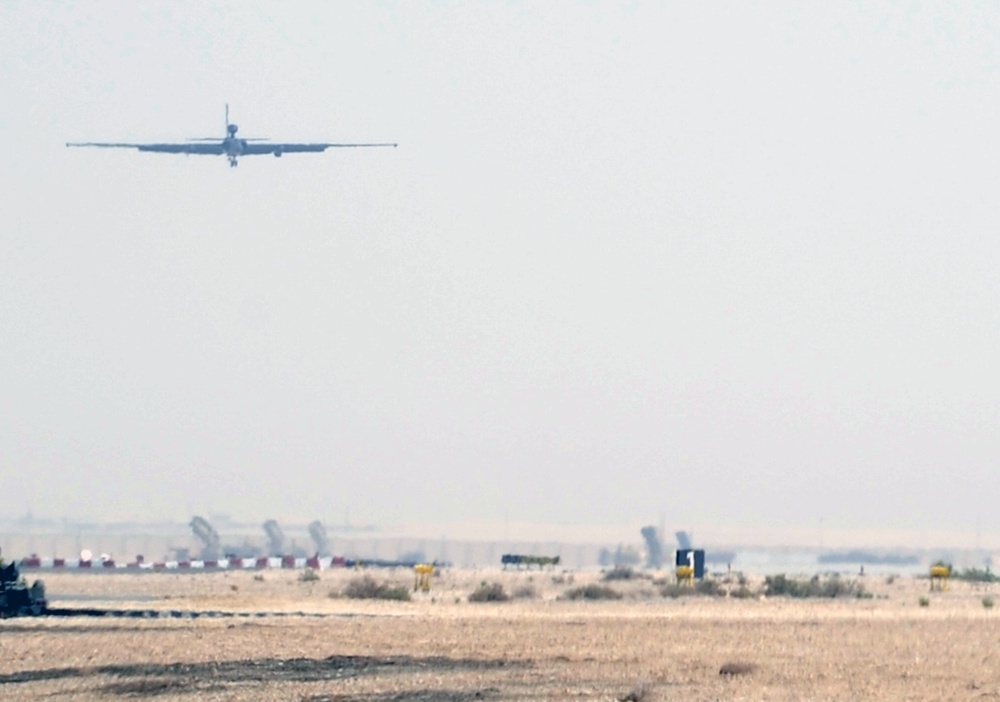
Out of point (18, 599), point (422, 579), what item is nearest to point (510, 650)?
point (18, 599)

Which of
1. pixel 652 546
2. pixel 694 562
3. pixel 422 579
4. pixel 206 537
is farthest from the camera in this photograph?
pixel 652 546

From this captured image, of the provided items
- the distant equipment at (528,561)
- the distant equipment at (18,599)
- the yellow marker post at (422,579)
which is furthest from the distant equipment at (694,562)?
the distant equipment at (18,599)

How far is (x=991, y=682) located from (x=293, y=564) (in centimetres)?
8078

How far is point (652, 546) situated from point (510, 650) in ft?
451

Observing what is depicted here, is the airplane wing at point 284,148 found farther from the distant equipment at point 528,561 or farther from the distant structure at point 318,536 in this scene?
the distant structure at point 318,536

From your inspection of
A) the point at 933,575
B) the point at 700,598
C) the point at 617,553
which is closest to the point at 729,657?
the point at 700,598

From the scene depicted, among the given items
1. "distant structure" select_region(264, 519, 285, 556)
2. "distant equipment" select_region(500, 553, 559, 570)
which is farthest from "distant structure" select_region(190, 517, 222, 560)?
"distant equipment" select_region(500, 553, 559, 570)

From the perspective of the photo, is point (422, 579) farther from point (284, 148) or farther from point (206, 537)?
point (206, 537)

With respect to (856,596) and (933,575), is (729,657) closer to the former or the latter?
(856,596)

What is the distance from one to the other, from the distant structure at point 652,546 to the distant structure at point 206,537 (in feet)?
119

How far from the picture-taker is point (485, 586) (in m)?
63.7

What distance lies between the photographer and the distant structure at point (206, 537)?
15050 centimetres

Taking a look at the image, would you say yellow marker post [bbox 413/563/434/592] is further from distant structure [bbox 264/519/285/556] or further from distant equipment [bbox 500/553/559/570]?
distant structure [bbox 264/519/285/556]

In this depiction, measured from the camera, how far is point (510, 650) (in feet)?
114
